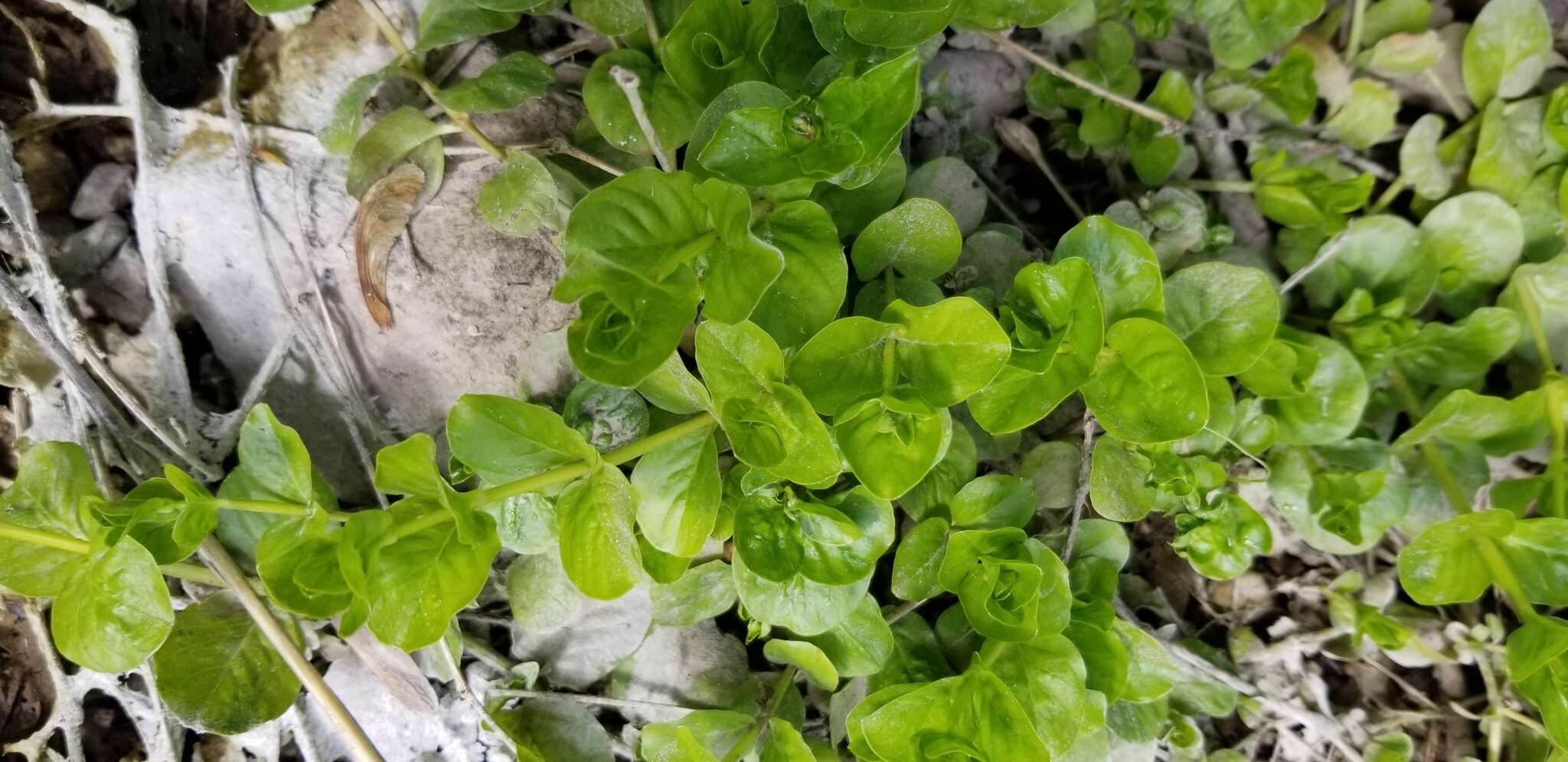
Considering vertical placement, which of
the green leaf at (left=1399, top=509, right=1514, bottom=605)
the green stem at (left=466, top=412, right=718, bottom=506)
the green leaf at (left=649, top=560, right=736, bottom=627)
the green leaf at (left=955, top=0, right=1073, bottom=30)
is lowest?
the green leaf at (left=649, top=560, right=736, bottom=627)

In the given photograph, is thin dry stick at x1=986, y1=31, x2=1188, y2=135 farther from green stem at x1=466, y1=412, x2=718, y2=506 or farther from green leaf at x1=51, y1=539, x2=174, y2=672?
green leaf at x1=51, y1=539, x2=174, y2=672

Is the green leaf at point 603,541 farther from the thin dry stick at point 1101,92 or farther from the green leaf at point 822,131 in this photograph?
the thin dry stick at point 1101,92

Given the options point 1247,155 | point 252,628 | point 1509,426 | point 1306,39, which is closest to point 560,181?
point 252,628

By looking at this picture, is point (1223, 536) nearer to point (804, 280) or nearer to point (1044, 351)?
point (1044, 351)

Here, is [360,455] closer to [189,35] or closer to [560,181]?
[560,181]

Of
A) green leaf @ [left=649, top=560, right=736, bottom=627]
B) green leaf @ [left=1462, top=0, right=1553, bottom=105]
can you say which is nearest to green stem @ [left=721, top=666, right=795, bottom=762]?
green leaf @ [left=649, top=560, right=736, bottom=627]

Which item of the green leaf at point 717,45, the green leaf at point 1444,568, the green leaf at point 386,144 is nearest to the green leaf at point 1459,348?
the green leaf at point 1444,568
